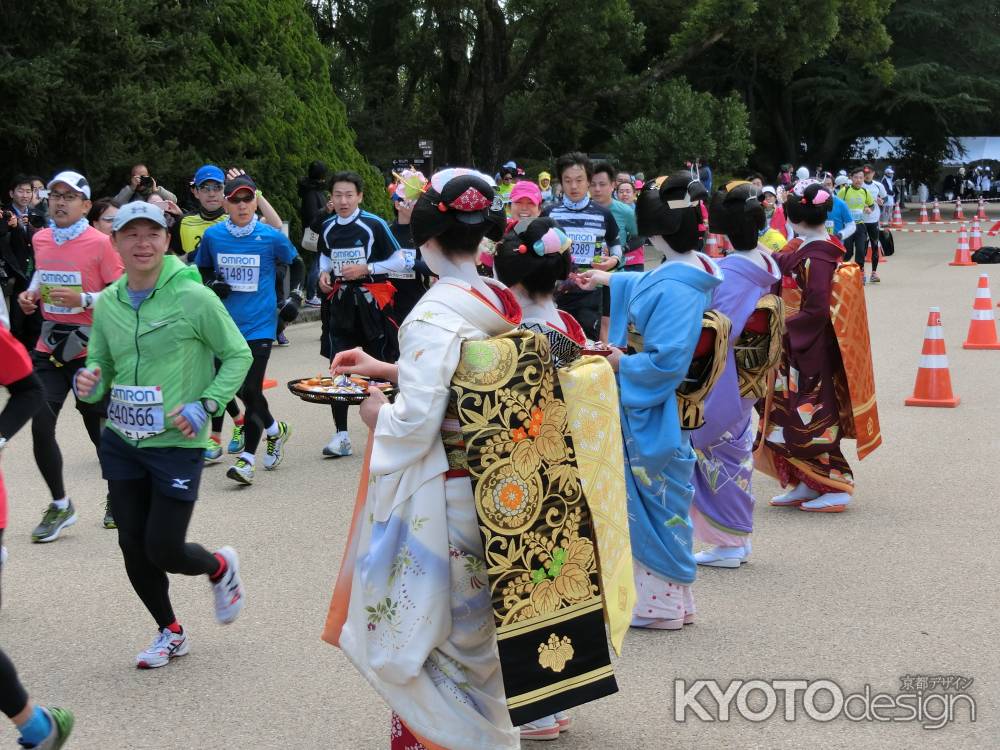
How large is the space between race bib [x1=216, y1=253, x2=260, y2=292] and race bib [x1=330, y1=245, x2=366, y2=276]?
0.86 metres

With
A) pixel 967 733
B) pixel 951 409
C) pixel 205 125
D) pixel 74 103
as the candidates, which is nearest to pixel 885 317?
pixel 951 409

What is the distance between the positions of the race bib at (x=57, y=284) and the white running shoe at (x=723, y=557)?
3.62m

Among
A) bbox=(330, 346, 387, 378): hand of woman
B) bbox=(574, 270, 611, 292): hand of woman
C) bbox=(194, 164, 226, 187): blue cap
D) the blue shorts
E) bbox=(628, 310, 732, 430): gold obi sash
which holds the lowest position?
the blue shorts

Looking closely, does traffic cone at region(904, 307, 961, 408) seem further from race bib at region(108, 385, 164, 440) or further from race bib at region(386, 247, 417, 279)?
race bib at region(108, 385, 164, 440)

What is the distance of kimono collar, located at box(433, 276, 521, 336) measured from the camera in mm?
3703

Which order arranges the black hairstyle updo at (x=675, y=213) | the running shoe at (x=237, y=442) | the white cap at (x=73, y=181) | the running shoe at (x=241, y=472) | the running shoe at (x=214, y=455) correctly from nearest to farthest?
the black hairstyle updo at (x=675, y=213)
the white cap at (x=73, y=181)
the running shoe at (x=241, y=472)
the running shoe at (x=237, y=442)
the running shoe at (x=214, y=455)

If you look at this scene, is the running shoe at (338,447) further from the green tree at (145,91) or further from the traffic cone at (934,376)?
the green tree at (145,91)

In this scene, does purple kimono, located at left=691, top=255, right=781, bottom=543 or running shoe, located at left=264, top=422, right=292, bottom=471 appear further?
Result: running shoe, located at left=264, top=422, right=292, bottom=471

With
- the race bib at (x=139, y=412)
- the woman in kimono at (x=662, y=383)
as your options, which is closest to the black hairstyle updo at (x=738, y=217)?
the woman in kimono at (x=662, y=383)

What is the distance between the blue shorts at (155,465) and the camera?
484cm

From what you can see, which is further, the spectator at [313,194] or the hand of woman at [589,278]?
the spectator at [313,194]

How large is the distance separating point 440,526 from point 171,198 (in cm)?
992

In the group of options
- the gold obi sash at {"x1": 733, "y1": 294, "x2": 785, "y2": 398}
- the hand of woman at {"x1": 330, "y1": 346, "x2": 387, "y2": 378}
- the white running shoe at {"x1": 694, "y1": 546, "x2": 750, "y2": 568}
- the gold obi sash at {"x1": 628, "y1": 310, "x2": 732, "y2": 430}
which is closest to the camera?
the hand of woman at {"x1": 330, "y1": 346, "x2": 387, "y2": 378}

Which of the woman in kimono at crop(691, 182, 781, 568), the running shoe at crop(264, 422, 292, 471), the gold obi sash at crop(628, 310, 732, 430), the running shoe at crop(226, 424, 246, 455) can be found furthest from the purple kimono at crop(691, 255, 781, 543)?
the running shoe at crop(226, 424, 246, 455)
